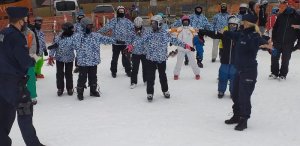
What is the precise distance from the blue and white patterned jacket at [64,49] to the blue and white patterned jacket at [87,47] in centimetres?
20

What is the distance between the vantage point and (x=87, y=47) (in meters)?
8.88

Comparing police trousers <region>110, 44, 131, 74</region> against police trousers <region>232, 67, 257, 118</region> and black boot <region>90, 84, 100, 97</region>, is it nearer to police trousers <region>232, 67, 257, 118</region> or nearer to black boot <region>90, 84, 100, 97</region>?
black boot <region>90, 84, 100, 97</region>

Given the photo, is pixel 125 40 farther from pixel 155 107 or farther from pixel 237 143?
pixel 237 143

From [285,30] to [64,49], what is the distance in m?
5.33

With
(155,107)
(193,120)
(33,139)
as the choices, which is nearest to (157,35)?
(155,107)

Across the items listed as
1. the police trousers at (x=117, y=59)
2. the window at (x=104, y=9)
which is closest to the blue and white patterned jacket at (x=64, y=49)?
the police trousers at (x=117, y=59)

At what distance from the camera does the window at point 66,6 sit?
27219mm

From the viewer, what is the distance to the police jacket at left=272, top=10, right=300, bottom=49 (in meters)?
10.2

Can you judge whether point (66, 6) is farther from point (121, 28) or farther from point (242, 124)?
point (242, 124)

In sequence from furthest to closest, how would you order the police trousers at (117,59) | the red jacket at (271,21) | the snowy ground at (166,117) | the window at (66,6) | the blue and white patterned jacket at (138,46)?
the window at (66,6), the red jacket at (271,21), the police trousers at (117,59), the blue and white patterned jacket at (138,46), the snowy ground at (166,117)

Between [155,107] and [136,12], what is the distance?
18.9 m

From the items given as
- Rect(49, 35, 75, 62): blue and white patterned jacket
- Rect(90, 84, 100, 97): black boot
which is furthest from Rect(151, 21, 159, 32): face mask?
Rect(90, 84, 100, 97): black boot

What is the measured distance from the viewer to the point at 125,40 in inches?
429

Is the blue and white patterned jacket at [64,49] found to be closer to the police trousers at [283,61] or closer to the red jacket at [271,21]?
the police trousers at [283,61]
